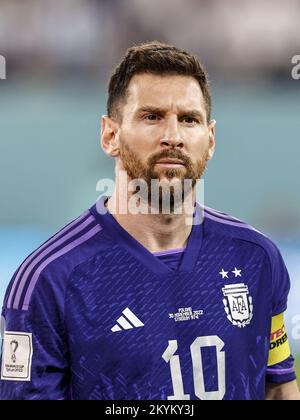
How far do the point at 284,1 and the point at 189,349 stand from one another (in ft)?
28.5

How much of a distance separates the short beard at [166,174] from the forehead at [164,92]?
6.8 inches

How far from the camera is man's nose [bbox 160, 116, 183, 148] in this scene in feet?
9.40

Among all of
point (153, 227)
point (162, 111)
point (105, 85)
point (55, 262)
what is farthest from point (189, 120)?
point (105, 85)

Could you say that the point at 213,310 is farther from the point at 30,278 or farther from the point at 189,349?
the point at 30,278

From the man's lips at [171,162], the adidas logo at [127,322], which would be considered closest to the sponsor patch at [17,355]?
the adidas logo at [127,322]

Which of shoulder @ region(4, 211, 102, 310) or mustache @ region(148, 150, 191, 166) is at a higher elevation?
mustache @ region(148, 150, 191, 166)

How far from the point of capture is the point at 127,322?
294 cm

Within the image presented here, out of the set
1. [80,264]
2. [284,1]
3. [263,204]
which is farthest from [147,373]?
[284,1]

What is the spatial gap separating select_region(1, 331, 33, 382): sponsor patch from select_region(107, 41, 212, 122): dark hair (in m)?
0.92

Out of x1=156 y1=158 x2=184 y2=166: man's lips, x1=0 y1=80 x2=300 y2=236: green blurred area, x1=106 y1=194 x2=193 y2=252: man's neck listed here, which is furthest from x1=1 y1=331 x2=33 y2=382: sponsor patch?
x1=0 y1=80 x2=300 y2=236: green blurred area

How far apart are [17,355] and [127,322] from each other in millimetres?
423

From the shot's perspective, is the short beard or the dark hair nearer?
the short beard

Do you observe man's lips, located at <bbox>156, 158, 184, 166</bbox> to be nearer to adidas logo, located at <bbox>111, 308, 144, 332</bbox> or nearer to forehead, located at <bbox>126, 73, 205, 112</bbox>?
forehead, located at <bbox>126, 73, 205, 112</bbox>

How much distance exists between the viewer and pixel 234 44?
10.4 m
